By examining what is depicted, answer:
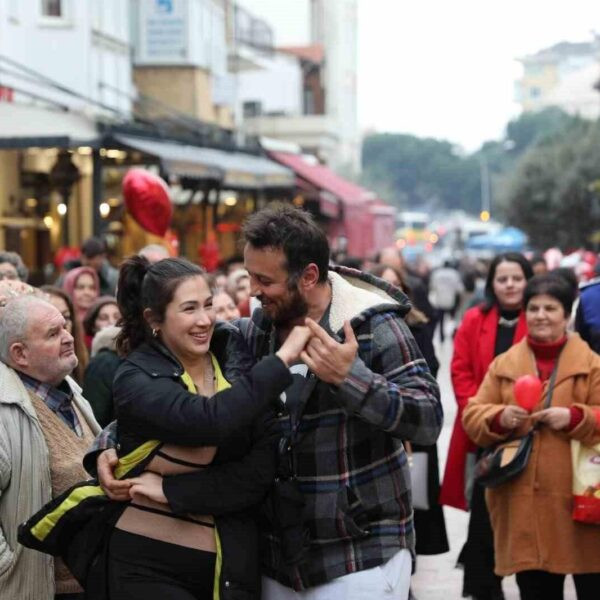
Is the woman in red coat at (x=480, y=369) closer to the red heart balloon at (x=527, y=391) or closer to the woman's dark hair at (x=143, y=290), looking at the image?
the red heart balloon at (x=527, y=391)

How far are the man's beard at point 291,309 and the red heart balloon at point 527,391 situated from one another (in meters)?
2.64

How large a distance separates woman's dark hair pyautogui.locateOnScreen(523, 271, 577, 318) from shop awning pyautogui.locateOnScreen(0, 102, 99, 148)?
33.0ft

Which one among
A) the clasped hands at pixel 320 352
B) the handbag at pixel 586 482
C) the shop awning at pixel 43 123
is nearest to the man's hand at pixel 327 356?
the clasped hands at pixel 320 352

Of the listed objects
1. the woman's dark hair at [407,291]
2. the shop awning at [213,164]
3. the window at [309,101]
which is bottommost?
the woman's dark hair at [407,291]

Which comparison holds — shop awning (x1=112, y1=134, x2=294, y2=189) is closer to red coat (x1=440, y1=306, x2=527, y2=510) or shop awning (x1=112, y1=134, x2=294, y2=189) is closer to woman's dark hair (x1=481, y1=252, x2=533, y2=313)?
woman's dark hair (x1=481, y1=252, x2=533, y2=313)

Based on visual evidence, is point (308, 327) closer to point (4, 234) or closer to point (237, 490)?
point (237, 490)

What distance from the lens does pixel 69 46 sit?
28672 millimetres

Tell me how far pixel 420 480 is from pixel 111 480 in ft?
15.0

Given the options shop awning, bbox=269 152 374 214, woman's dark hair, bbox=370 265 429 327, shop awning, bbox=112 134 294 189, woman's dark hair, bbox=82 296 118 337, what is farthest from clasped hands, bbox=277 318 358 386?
shop awning, bbox=269 152 374 214

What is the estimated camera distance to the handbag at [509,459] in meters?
7.23

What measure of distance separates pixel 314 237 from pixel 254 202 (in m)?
26.6

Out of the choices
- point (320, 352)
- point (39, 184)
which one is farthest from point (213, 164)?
point (320, 352)

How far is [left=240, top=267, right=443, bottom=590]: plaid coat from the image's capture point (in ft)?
15.0

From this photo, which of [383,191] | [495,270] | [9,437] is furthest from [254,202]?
[383,191]
